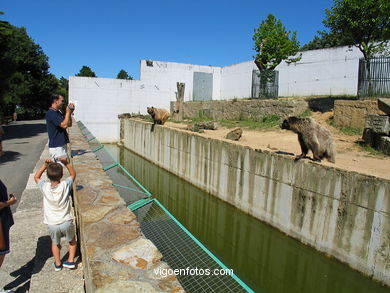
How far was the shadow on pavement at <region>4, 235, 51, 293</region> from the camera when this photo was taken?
2.96 metres

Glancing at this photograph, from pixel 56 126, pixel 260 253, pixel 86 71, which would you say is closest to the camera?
pixel 56 126

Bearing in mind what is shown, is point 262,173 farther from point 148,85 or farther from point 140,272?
A: point 148,85

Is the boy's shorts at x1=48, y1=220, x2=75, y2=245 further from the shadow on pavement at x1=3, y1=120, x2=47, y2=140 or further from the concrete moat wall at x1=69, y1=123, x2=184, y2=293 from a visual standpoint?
the shadow on pavement at x1=3, y1=120, x2=47, y2=140

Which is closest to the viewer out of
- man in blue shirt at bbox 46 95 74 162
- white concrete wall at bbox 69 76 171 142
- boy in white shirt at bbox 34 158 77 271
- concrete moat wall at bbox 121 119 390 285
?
boy in white shirt at bbox 34 158 77 271

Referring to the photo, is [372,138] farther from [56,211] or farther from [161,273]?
[56,211]

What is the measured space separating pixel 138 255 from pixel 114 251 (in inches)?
8.1

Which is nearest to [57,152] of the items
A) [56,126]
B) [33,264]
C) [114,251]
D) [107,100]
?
[56,126]

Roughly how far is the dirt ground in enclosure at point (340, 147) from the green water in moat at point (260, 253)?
206cm

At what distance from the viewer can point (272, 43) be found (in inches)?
705

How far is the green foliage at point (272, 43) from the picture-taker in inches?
712

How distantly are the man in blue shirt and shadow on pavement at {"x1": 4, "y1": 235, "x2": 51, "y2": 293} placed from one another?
5.30ft

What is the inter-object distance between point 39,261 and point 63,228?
583 mm

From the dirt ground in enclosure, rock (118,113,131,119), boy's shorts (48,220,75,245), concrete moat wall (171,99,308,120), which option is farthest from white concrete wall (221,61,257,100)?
boy's shorts (48,220,75,245)

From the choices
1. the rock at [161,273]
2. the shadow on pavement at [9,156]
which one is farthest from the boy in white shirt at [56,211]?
the shadow on pavement at [9,156]
